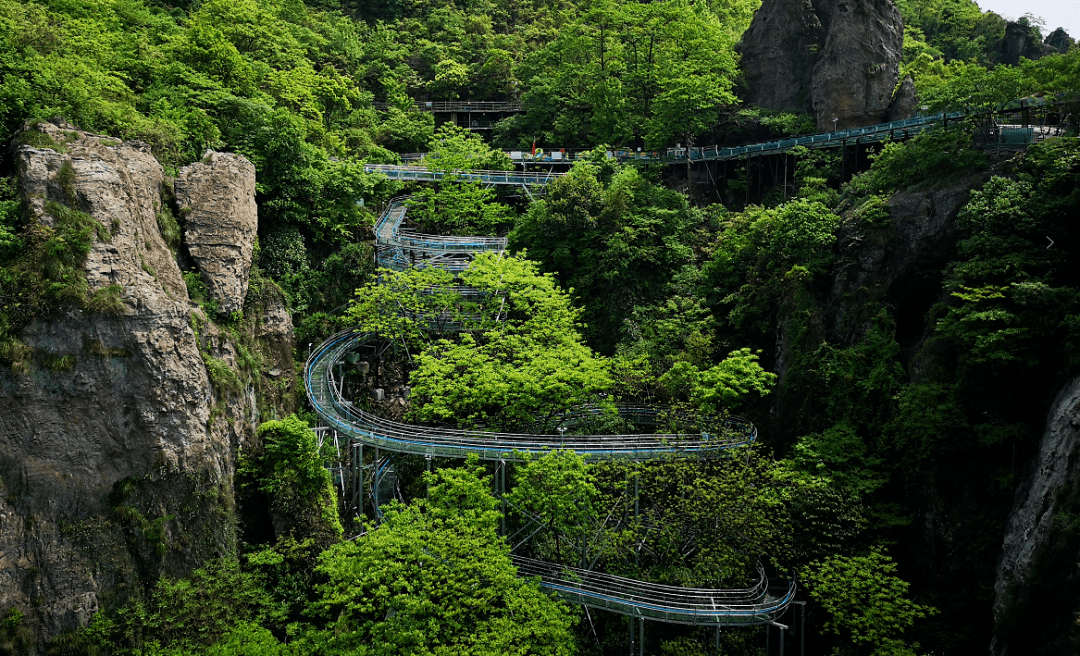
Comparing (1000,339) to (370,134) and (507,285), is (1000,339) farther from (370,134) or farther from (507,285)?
(370,134)

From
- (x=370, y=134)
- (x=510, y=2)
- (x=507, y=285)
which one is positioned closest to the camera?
(x=507, y=285)

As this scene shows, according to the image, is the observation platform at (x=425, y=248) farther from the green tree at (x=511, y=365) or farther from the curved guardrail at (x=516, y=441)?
the curved guardrail at (x=516, y=441)

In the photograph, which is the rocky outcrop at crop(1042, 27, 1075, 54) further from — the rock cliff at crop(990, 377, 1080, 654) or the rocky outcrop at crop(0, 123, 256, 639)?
the rocky outcrop at crop(0, 123, 256, 639)

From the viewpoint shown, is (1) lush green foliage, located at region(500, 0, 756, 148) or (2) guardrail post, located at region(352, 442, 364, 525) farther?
(1) lush green foliage, located at region(500, 0, 756, 148)

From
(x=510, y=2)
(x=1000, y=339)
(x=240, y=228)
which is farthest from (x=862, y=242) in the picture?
(x=510, y=2)

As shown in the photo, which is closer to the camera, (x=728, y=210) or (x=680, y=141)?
(x=728, y=210)

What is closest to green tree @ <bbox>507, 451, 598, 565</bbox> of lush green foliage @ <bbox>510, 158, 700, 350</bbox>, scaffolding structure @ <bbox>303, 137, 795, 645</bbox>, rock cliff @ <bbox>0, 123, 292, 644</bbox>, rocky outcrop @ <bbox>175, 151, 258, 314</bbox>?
scaffolding structure @ <bbox>303, 137, 795, 645</bbox>

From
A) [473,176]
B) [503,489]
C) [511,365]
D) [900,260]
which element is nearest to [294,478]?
[503,489]
